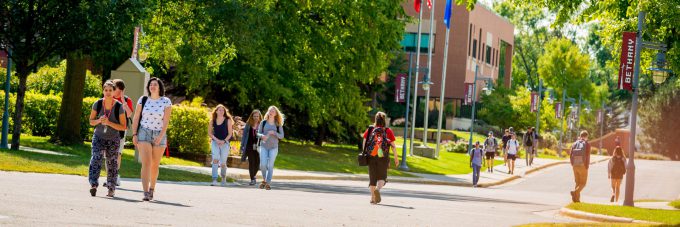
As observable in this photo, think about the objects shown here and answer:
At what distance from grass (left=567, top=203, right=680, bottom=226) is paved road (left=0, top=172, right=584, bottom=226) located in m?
0.71

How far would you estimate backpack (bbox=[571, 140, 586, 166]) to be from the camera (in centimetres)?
2752

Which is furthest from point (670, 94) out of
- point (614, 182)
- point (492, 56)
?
point (614, 182)

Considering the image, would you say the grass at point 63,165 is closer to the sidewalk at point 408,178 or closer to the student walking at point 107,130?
the sidewalk at point 408,178

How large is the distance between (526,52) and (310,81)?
90379 millimetres

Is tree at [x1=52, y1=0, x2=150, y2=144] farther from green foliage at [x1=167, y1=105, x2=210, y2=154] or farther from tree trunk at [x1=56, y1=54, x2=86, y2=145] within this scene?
green foliage at [x1=167, y1=105, x2=210, y2=154]

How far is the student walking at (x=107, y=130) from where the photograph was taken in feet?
54.9

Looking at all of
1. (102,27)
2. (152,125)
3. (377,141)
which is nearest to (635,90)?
(377,141)

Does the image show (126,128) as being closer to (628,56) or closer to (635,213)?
(635,213)

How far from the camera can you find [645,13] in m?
27.0

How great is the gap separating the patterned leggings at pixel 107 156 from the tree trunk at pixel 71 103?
15.4m

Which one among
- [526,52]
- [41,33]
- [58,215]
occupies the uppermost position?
[526,52]

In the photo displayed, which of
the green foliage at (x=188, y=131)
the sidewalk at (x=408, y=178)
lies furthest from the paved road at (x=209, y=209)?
the green foliage at (x=188, y=131)

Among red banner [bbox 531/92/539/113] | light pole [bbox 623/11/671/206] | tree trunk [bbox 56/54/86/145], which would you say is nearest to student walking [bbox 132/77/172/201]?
light pole [bbox 623/11/671/206]

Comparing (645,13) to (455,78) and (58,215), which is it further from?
(455,78)
